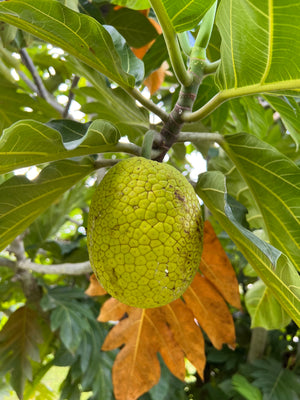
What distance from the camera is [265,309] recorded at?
106 cm

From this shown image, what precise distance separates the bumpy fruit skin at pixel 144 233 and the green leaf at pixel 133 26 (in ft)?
2.20

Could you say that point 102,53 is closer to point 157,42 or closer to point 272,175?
point 272,175

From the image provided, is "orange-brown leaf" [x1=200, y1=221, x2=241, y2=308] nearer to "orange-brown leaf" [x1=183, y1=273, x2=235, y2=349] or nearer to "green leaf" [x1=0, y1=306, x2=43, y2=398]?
"orange-brown leaf" [x1=183, y1=273, x2=235, y2=349]

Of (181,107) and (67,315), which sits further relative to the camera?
(67,315)

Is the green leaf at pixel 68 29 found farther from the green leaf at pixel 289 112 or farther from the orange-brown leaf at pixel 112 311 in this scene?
the orange-brown leaf at pixel 112 311

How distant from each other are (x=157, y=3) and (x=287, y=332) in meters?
2.03

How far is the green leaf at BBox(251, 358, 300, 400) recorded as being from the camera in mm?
1719

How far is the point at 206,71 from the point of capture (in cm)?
74

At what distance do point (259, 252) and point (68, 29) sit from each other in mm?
398

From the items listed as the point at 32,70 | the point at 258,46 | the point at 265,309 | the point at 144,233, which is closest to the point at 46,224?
the point at 32,70

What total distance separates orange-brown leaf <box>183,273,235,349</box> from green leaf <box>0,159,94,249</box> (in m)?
0.35

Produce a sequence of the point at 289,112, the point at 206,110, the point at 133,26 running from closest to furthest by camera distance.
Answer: the point at 206,110 → the point at 289,112 → the point at 133,26

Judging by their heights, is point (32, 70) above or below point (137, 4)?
below

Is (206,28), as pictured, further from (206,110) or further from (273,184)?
(273,184)
